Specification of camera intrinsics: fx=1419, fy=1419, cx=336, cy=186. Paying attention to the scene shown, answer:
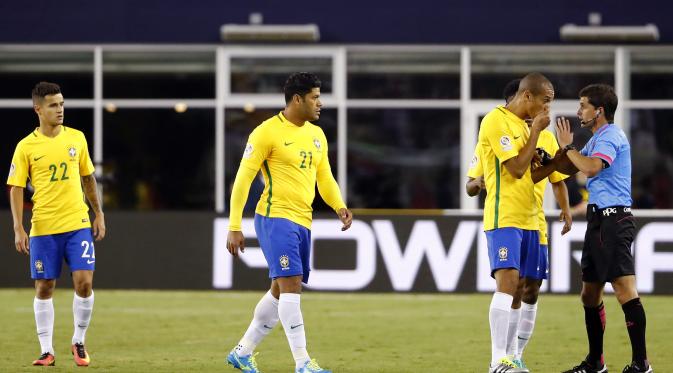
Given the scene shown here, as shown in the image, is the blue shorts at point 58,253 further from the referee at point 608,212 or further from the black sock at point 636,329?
the black sock at point 636,329

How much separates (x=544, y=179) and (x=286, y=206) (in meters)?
1.84

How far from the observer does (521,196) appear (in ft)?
32.0

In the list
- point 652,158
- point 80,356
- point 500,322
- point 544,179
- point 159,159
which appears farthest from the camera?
point 159,159

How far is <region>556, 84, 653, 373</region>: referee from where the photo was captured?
9.73m

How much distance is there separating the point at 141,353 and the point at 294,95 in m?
3.12

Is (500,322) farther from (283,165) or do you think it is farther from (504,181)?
(283,165)

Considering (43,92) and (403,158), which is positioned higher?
(43,92)

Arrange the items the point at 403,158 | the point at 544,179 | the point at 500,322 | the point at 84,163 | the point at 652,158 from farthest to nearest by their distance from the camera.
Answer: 1. the point at 403,158
2. the point at 652,158
3. the point at 84,163
4. the point at 544,179
5. the point at 500,322

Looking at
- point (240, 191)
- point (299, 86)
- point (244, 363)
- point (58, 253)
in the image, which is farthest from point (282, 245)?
point (58, 253)

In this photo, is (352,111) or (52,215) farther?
(352,111)

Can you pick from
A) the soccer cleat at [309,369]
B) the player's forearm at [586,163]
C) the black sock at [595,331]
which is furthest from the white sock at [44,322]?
the player's forearm at [586,163]

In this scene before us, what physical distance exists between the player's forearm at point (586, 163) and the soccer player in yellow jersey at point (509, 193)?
0.32 metres

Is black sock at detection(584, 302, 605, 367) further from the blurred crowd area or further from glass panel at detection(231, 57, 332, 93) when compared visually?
glass panel at detection(231, 57, 332, 93)

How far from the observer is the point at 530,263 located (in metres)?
9.95
